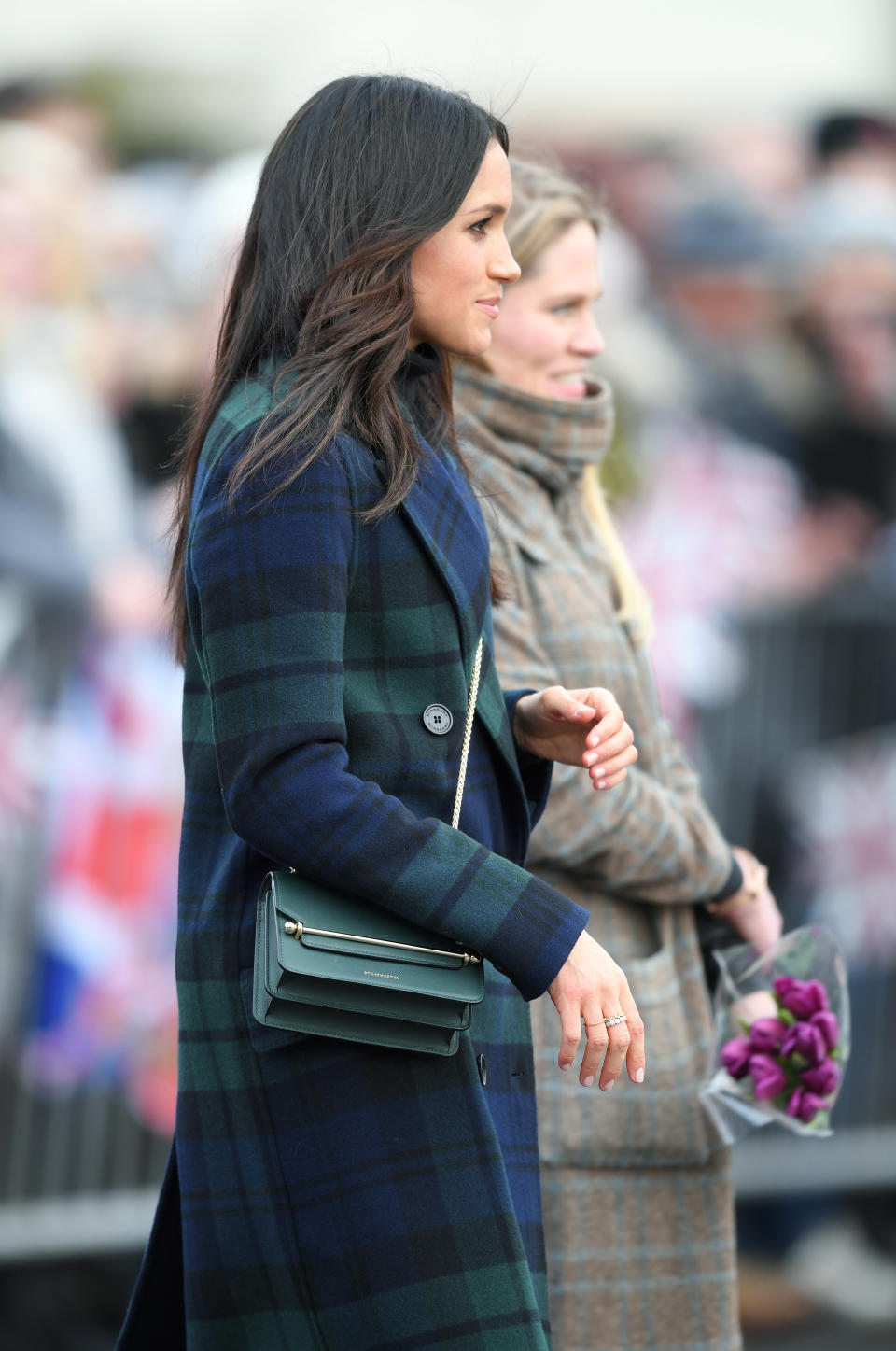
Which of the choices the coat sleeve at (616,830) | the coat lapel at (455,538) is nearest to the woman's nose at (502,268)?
the coat lapel at (455,538)

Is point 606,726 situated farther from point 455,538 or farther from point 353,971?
point 353,971

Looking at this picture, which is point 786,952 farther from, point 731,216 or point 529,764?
point 731,216

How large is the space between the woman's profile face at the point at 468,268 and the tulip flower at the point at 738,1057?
41.6 inches

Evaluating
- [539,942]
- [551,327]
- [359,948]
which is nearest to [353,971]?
[359,948]

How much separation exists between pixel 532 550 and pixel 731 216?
3128mm

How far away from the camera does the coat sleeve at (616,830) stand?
8.48ft

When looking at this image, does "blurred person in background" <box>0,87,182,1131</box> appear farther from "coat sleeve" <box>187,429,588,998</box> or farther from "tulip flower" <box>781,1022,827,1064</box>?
"coat sleeve" <box>187,429,588,998</box>

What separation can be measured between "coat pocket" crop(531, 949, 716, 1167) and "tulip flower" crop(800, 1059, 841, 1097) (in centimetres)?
17

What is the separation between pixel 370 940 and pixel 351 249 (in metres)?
0.72

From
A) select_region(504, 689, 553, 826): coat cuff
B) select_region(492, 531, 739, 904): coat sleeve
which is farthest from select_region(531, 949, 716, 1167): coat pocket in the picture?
select_region(504, 689, 553, 826): coat cuff

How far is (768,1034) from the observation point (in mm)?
2574

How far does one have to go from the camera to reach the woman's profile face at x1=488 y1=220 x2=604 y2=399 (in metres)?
2.84

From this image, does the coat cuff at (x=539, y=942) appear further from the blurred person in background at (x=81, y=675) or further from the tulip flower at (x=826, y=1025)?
the blurred person in background at (x=81, y=675)

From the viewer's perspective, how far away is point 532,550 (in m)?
2.72
